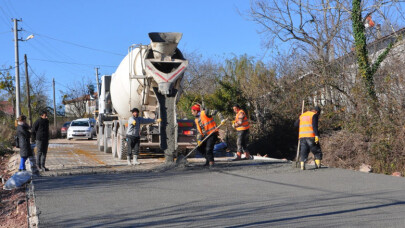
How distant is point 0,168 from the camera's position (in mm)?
16094

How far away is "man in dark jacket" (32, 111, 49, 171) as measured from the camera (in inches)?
478

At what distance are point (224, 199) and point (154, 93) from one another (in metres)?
6.12

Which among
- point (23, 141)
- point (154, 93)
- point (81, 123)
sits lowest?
point (23, 141)

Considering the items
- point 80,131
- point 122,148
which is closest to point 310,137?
point 122,148

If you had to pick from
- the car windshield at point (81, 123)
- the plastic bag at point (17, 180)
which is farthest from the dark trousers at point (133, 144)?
the car windshield at point (81, 123)

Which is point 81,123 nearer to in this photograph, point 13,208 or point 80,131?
point 80,131

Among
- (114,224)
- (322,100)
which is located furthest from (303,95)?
(114,224)

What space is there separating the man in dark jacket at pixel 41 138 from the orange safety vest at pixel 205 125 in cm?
392

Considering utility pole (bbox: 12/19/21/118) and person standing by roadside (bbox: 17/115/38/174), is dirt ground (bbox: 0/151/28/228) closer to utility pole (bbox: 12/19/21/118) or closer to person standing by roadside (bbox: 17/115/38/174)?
person standing by roadside (bbox: 17/115/38/174)

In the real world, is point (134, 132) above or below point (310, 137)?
above

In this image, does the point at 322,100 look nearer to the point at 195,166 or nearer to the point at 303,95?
the point at 303,95

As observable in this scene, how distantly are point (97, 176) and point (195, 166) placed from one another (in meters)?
2.61

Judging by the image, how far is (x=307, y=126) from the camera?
11258mm

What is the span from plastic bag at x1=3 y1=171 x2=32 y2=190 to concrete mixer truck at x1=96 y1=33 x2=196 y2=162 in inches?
136
